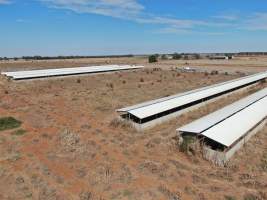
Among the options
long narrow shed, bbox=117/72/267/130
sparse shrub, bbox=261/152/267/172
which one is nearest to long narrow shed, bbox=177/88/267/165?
sparse shrub, bbox=261/152/267/172

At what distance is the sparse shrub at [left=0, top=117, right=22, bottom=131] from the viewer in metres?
22.3

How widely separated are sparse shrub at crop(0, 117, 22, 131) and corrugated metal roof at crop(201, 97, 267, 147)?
50.0 feet

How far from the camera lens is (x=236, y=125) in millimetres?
18844

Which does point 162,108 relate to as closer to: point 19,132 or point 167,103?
point 167,103

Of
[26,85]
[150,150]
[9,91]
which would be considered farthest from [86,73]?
[150,150]

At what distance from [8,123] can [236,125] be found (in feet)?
59.0

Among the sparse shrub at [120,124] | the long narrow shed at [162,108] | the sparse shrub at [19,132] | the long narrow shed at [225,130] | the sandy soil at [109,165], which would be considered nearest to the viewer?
the sandy soil at [109,165]

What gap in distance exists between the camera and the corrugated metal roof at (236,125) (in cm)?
1652

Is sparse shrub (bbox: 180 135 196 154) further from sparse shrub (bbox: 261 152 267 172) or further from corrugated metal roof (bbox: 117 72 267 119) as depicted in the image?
corrugated metal roof (bbox: 117 72 267 119)

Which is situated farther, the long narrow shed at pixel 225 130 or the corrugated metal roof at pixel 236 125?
the corrugated metal roof at pixel 236 125

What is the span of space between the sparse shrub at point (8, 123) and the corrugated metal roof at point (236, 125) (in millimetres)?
15241

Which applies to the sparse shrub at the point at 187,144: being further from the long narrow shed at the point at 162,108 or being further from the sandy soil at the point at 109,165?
the long narrow shed at the point at 162,108

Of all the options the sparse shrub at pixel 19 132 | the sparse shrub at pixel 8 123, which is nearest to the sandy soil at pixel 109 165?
the sparse shrub at pixel 19 132

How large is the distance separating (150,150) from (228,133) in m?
4.99
